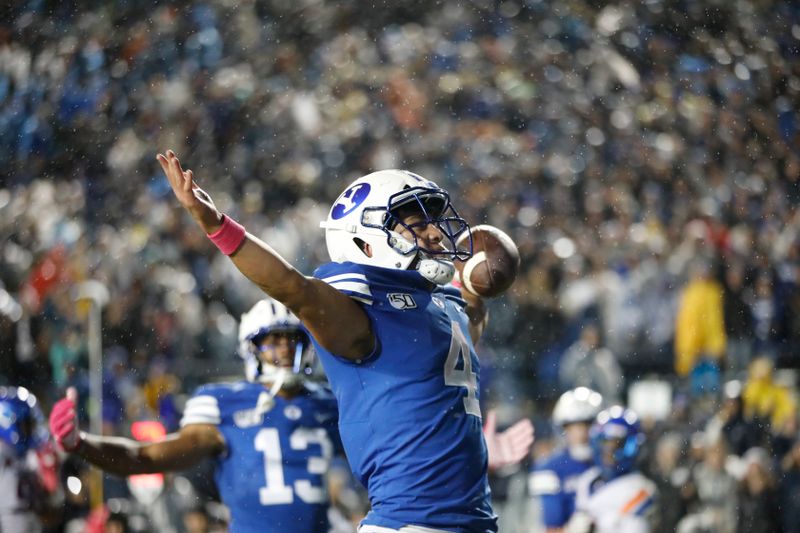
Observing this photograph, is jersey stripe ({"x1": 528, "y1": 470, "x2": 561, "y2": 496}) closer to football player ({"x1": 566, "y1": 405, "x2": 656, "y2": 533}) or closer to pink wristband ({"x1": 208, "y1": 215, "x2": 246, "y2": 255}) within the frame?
football player ({"x1": 566, "y1": 405, "x2": 656, "y2": 533})

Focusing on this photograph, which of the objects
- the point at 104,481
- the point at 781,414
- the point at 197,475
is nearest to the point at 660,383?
the point at 781,414

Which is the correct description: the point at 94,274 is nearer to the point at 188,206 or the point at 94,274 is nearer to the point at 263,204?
the point at 263,204

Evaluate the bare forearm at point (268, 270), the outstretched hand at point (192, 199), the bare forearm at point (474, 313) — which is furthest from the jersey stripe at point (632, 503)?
the outstretched hand at point (192, 199)

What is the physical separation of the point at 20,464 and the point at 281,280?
3505 millimetres

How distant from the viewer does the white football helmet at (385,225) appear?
3.01 meters

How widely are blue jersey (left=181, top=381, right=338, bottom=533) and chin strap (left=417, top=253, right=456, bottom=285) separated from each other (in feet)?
4.22

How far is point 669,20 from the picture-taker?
12.4 metres

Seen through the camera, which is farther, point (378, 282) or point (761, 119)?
point (761, 119)

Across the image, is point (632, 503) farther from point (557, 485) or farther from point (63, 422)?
point (63, 422)

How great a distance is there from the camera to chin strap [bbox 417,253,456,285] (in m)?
2.99

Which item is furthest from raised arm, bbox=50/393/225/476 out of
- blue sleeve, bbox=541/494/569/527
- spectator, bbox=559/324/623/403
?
spectator, bbox=559/324/623/403

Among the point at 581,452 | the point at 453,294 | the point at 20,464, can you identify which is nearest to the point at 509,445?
the point at 453,294

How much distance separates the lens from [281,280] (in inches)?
107

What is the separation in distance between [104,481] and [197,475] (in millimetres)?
596
